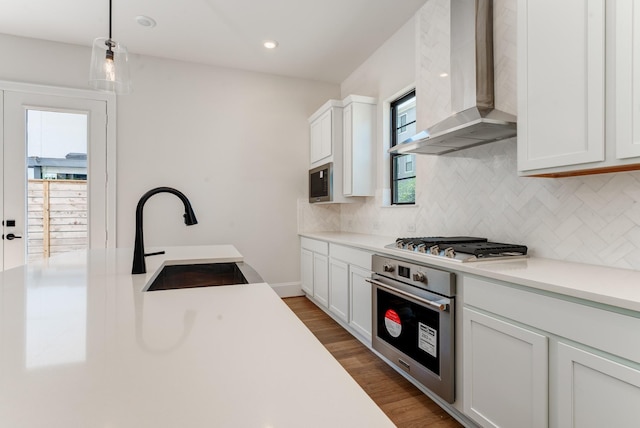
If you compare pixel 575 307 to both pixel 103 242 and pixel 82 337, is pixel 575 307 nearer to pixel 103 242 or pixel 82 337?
pixel 82 337

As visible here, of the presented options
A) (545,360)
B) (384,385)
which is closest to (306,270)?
(384,385)

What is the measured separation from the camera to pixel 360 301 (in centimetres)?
270

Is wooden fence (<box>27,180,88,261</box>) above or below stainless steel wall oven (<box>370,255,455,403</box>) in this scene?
above

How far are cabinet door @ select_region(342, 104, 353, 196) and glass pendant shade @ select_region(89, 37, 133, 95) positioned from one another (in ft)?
7.06

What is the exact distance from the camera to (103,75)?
6.29 feet

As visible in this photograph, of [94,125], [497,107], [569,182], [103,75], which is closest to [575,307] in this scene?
[569,182]

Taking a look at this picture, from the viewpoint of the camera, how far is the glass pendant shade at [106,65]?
6.26 feet

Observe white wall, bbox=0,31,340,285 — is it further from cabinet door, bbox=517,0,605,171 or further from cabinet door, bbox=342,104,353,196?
cabinet door, bbox=517,0,605,171

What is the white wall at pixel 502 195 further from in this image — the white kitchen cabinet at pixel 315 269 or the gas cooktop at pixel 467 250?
the white kitchen cabinet at pixel 315 269

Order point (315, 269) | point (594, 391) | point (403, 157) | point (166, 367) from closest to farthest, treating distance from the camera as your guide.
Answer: point (166, 367), point (594, 391), point (403, 157), point (315, 269)

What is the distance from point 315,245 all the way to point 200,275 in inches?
75.2

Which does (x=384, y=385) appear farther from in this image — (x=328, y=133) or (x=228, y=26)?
(x=228, y=26)

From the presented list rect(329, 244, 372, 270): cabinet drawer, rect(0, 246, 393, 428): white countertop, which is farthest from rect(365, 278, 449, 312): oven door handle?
rect(0, 246, 393, 428): white countertop

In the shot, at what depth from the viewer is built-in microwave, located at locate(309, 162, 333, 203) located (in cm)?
370
